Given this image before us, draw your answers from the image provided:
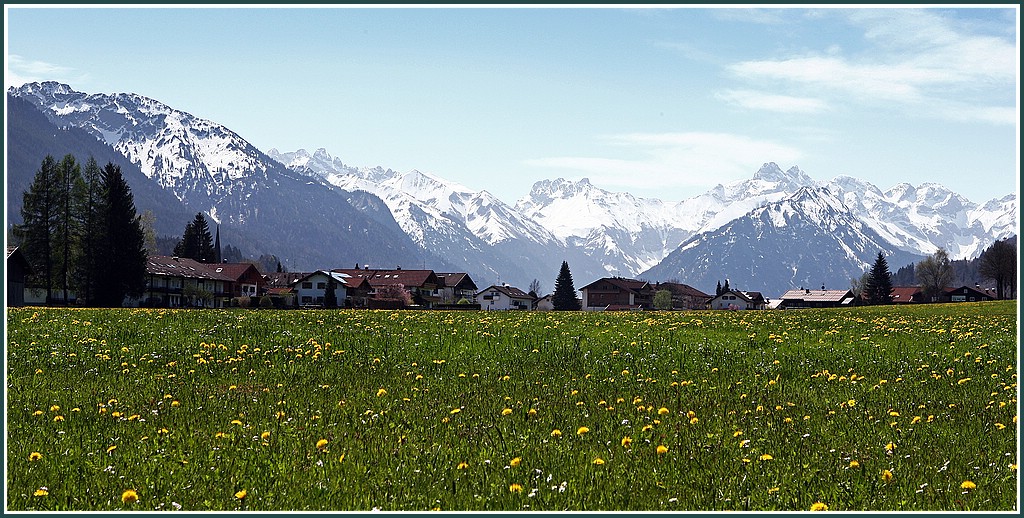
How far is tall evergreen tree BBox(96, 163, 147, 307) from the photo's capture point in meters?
73.8

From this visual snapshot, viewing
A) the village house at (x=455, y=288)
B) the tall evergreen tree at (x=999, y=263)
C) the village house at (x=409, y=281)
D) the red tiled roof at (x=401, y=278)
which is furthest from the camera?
the village house at (x=455, y=288)

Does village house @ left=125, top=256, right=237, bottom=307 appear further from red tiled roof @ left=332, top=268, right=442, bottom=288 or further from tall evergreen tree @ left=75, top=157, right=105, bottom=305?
red tiled roof @ left=332, top=268, right=442, bottom=288

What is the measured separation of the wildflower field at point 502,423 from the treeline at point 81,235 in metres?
55.2

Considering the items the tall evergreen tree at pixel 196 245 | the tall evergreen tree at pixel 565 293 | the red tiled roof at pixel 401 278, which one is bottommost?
the tall evergreen tree at pixel 565 293

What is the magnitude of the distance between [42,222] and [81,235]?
10.6ft

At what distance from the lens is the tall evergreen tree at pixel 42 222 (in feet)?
224

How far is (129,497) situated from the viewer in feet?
25.5

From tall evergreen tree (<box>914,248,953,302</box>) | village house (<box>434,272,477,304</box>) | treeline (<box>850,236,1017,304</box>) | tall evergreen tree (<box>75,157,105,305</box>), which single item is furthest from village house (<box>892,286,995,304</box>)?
tall evergreen tree (<box>75,157,105,305</box>)

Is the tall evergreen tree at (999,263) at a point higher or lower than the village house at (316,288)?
higher

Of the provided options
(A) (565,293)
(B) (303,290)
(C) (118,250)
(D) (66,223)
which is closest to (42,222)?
(D) (66,223)

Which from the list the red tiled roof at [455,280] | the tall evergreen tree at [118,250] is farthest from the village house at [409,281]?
the tall evergreen tree at [118,250]

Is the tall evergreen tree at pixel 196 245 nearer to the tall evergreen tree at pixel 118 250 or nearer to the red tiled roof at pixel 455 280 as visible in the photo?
the red tiled roof at pixel 455 280

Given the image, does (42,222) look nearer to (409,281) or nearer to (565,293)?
(409,281)

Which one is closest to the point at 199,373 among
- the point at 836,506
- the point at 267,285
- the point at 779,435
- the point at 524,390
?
the point at 524,390
